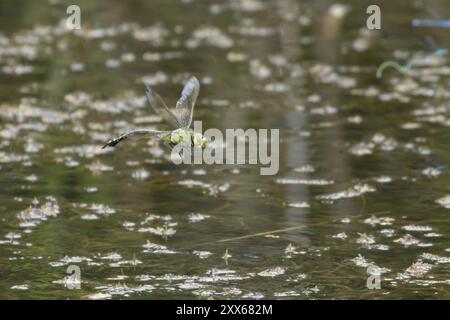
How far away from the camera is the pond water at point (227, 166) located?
609cm

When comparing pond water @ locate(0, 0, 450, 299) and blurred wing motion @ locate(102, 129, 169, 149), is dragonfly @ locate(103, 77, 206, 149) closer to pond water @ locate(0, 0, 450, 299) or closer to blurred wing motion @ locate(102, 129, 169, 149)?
blurred wing motion @ locate(102, 129, 169, 149)

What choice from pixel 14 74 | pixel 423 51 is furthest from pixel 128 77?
pixel 423 51

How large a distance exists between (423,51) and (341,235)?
5560 mm

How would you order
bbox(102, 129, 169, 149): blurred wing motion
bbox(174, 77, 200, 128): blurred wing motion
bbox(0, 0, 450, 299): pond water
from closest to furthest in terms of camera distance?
bbox(0, 0, 450, 299): pond water → bbox(102, 129, 169, 149): blurred wing motion → bbox(174, 77, 200, 128): blurred wing motion

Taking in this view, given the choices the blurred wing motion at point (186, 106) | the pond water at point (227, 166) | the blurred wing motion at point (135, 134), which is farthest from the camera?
the blurred wing motion at point (186, 106)

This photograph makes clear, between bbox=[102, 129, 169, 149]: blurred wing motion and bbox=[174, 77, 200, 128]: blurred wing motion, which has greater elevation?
bbox=[174, 77, 200, 128]: blurred wing motion

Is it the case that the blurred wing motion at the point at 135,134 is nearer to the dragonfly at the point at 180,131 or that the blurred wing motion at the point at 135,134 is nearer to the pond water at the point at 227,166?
the dragonfly at the point at 180,131

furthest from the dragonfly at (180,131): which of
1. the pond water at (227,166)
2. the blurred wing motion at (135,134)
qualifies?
the pond water at (227,166)

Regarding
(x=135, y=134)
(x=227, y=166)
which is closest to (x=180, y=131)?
(x=135, y=134)

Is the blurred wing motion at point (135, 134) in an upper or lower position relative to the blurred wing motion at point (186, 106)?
lower

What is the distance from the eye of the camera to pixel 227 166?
8.34 metres

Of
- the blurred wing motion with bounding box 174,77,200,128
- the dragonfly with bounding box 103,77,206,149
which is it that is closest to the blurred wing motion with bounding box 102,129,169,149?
the dragonfly with bounding box 103,77,206,149

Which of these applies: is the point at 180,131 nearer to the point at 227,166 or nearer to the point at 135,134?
the point at 135,134

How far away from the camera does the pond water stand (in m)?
6.09
